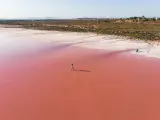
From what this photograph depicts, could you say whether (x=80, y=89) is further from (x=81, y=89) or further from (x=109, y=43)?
(x=109, y=43)

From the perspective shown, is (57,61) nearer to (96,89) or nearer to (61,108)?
(96,89)

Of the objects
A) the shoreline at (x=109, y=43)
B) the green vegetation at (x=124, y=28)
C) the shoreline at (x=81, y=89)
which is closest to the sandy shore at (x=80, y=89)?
the shoreline at (x=81, y=89)

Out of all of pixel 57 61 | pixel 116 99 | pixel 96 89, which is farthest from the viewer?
pixel 57 61

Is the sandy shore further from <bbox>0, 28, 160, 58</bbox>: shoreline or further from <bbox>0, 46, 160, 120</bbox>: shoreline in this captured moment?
<bbox>0, 28, 160, 58</bbox>: shoreline

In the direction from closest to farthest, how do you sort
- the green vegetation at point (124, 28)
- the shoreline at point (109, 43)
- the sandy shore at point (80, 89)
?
1. the sandy shore at point (80, 89)
2. the shoreline at point (109, 43)
3. the green vegetation at point (124, 28)

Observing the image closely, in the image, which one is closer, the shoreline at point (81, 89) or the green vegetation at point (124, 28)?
the shoreline at point (81, 89)

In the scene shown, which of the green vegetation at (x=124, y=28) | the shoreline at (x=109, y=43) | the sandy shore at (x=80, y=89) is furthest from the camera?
the green vegetation at (x=124, y=28)

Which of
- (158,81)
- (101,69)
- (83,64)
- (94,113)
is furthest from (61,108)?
(83,64)

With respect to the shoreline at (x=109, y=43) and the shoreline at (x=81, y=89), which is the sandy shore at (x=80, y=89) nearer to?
the shoreline at (x=81, y=89)
